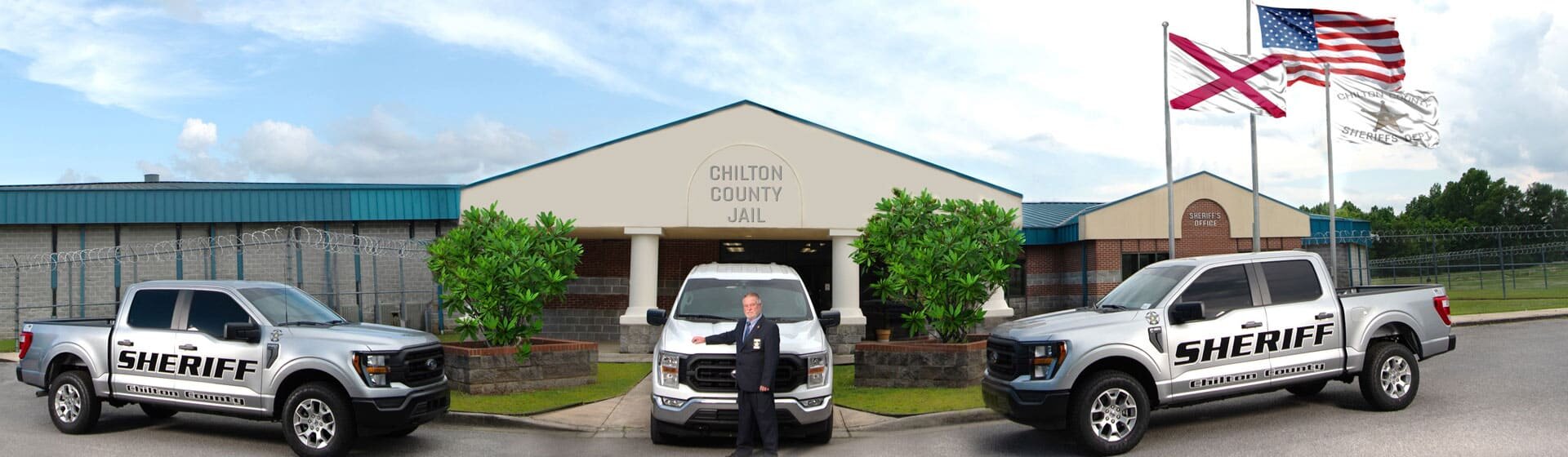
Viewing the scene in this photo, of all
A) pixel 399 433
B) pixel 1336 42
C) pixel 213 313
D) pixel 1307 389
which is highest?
pixel 1336 42

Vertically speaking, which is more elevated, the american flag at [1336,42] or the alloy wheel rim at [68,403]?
the american flag at [1336,42]

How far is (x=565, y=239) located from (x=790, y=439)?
19.1 ft

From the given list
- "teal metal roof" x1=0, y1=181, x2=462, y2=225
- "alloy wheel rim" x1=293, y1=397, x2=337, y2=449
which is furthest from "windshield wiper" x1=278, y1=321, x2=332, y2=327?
"teal metal roof" x1=0, y1=181, x2=462, y2=225

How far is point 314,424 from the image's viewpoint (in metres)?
9.52

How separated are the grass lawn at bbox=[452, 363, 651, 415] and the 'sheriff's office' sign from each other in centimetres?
596

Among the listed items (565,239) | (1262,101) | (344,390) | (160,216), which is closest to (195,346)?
(344,390)

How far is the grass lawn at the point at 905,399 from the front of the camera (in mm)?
12164

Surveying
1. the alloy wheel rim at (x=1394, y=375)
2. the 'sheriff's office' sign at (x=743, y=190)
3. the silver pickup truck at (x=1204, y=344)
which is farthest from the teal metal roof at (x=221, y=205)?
the alloy wheel rim at (x=1394, y=375)

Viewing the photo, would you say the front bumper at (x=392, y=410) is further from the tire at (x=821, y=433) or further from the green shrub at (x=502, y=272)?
the green shrub at (x=502, y=272)

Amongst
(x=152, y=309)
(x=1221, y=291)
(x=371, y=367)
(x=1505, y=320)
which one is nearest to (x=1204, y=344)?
(x=1221, y=291)

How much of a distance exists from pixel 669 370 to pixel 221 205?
18.6m

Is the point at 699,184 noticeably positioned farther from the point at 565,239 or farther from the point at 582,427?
the point at 582,427

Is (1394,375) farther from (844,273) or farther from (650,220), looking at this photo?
(650,220)

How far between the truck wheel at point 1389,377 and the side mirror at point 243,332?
10.7 metres
